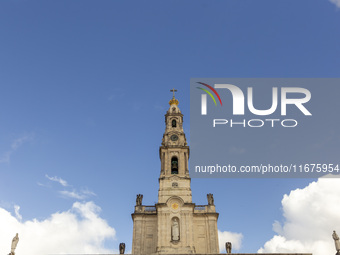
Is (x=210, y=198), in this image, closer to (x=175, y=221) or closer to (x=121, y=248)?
(x=175, y=221)

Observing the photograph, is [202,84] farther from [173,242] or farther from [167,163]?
[173,242]

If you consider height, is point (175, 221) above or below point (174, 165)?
below

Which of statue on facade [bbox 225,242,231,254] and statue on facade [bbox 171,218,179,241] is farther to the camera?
statue on facade [bbox 171,218,179,241]

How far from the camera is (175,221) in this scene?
1868 inches

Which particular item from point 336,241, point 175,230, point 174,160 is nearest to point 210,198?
point 175,230

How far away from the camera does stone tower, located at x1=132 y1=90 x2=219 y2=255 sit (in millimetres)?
45562

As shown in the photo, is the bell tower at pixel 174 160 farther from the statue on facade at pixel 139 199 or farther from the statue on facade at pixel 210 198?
the statue on facade at pixel 210 198

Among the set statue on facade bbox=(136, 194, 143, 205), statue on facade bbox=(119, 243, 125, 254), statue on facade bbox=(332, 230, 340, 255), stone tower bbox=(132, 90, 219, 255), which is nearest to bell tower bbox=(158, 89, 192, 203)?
stone tower bbox=(132, 90, 219, 255)

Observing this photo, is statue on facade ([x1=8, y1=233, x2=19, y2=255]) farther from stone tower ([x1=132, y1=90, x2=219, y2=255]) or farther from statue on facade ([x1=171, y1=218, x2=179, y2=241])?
statue on facade ([x1=171, y1=218, x2=179, y2=241])

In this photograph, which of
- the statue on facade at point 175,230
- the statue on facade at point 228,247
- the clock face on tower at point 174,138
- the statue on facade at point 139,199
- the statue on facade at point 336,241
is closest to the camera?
the statue on facade at point 336,241

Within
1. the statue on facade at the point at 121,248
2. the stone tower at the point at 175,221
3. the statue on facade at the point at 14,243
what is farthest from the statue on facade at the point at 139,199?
the statue on facade at the point at 14,243

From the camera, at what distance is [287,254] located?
4244 centimetres

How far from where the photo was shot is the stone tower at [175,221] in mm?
45562

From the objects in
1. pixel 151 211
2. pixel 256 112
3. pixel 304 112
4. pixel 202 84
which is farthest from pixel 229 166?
pixel 151 211
